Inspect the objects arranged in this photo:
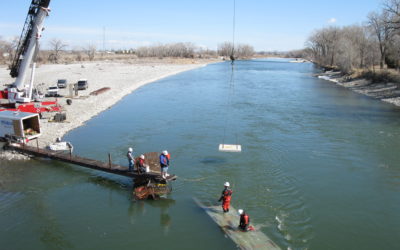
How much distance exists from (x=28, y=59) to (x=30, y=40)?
180 cm

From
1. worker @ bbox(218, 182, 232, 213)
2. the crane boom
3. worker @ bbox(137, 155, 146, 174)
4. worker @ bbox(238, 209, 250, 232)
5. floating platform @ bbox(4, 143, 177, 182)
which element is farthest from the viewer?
the crane boom

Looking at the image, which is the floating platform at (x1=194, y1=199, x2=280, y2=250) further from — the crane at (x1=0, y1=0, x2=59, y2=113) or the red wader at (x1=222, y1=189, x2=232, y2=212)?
the crane at (x1=0, y1=0, x2=59, y2=113)

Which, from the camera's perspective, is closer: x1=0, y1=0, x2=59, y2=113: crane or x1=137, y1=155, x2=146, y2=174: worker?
x1=137, y1=155, x2=146, y2=174: worker

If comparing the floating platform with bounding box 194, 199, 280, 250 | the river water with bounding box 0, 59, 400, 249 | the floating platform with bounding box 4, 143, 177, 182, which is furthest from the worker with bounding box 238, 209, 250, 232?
the floating platform with bounding box 4, 143, 177, 182

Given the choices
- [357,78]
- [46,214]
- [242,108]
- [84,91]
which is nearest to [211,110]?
[242,108]

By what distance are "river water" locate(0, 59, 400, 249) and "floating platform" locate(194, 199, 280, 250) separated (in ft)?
1.22

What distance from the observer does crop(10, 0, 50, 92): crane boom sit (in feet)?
93.8

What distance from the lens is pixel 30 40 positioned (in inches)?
1169

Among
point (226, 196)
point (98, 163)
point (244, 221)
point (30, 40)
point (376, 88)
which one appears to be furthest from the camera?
point (376, 88)

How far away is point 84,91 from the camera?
49250 millimetres

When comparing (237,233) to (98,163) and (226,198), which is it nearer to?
(226,198)

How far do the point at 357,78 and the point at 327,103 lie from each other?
2918 cm

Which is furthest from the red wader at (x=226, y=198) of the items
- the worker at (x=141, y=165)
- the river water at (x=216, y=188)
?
the worker at (x=141, y=165)

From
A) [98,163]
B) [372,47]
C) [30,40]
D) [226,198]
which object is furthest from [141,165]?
[372,47]
